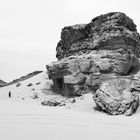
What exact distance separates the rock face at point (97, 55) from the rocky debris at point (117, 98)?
3.44m

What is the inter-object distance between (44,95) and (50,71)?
242 centimetres

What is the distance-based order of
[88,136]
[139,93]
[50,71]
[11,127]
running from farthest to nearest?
[50,71], [139,93], [11,127], [88,136]

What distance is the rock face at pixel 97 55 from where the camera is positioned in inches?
795

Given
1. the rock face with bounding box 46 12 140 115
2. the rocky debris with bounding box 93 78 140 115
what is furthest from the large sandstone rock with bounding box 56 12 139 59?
the rocky debris with bounding box 93 78 140 115

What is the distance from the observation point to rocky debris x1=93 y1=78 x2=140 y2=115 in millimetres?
13923

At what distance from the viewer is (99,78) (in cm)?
1952

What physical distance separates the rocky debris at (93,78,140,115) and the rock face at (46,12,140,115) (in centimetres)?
344

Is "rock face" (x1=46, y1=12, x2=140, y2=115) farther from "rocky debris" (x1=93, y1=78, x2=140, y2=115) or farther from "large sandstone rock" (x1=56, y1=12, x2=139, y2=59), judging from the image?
"rocky debris" (x1=93, y1=78, x2=140, y2=115)

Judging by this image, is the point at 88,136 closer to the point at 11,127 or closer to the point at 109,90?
the point at 11,127

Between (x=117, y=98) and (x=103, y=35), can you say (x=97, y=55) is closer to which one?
(x=103, y=35)

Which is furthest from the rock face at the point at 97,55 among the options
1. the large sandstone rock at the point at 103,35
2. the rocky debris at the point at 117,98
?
the rocky debris at the point at 117,98

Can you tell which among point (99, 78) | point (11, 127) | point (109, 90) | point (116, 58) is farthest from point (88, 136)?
point (116, 58)

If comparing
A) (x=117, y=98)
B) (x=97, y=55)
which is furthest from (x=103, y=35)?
(x=117, y=98)

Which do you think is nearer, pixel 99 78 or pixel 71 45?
pixel 99 78
